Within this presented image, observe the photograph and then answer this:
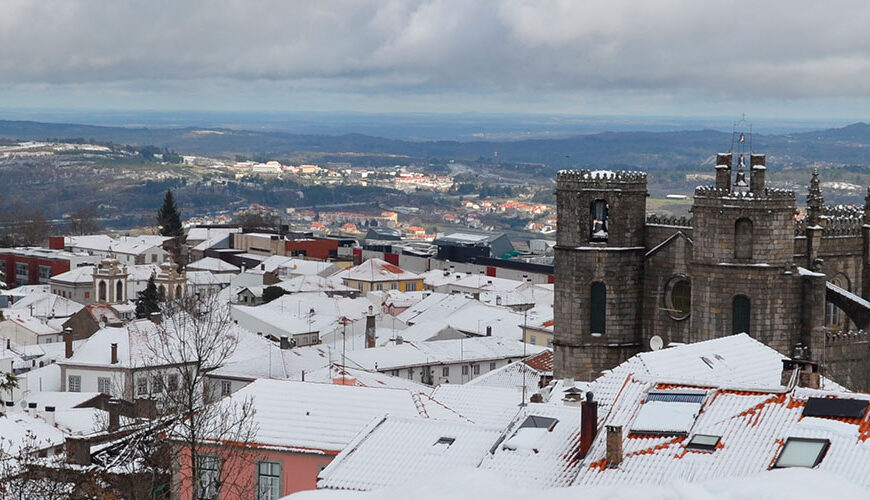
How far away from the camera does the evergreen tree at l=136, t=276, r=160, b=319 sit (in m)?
111

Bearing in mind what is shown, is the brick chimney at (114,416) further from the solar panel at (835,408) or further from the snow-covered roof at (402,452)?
the solar panel at (835,408)

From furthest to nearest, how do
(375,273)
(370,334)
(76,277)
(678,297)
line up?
(76,277) → (375,273) → (370,334) → (678,297)

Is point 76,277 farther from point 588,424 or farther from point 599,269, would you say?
point 588,424

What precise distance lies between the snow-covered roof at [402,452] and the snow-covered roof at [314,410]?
7.65 ft

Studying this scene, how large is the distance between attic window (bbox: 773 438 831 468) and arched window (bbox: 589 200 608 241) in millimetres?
27618

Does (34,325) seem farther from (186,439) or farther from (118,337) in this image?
(186,439)

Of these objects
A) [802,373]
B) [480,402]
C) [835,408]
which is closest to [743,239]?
[480,402]

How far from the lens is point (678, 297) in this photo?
5056 centimetres

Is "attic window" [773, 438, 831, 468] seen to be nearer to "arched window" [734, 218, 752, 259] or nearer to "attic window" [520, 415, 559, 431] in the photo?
"attic window" [520, 415, 559, 431]

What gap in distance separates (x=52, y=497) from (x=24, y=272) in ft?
429

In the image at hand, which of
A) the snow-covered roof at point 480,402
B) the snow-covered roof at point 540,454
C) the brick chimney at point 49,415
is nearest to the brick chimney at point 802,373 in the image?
the snow-covered roof at point 540,454

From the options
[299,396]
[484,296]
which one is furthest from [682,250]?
[484,296]

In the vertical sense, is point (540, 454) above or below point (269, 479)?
above

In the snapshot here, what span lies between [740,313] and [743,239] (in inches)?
83.4
